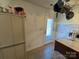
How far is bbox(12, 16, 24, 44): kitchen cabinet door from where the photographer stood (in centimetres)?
273

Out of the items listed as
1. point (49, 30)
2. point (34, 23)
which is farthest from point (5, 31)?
point (49, 30)

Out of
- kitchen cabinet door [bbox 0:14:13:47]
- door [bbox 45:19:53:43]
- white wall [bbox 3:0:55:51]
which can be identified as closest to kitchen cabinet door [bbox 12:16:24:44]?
kitchen cabinet door [bbox 0:14:13:47]

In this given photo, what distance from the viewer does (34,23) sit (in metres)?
4.76

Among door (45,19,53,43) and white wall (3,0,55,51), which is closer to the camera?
white wall (3,0,55,51)

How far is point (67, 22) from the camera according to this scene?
532 centimetres

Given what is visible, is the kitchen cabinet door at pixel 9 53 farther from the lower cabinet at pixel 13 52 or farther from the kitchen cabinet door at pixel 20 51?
the kitchen cabinet door at pixel 20 51

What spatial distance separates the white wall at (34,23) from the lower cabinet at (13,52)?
1333mm

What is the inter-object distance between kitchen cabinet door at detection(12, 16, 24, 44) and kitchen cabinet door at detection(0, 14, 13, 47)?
5.7 inches

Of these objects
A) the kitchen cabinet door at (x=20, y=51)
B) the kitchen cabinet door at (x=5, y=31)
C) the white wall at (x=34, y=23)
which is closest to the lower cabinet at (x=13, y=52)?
the kitchen cabinet door at (x=20, y=51)

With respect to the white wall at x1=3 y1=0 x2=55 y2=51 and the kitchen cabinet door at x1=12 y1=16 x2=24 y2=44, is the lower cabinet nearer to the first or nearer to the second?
the kitchen cabinet door at x1=12 y1=16 x2=24 y2=44

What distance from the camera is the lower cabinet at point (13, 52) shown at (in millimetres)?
2492

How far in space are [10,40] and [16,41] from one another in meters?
0.23

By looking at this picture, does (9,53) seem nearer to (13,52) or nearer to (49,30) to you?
(13,52)

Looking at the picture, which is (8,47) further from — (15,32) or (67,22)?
(67,22)
